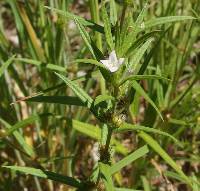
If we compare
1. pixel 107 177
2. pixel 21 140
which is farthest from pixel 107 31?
pixel 21 140

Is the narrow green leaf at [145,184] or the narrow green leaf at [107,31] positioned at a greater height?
the narrow green leaf at [107,31]

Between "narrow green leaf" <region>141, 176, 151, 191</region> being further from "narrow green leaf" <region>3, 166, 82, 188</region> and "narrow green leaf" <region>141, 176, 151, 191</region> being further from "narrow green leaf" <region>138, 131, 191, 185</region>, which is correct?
"narrow green leaf" <region>3, 166, 82, 188</region>

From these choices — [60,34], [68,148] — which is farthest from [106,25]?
[68,148]

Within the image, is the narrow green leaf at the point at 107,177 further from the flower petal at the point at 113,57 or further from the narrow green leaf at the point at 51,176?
the flower petal at the point at 113,57

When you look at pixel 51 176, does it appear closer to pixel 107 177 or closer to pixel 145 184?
pixel 107 177

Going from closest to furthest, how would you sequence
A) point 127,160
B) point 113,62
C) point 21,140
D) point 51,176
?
point 113,62 < point 51,176 < point 127,160 < point 21,140

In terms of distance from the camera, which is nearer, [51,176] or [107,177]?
[107,177]

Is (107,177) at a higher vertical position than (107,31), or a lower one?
lower

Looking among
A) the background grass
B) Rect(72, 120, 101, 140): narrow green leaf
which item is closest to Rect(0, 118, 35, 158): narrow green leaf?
the background grass

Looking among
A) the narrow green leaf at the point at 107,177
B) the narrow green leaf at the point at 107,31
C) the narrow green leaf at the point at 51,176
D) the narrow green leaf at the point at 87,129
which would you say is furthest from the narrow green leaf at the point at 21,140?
the narrow green leaf at the point at 107,31
